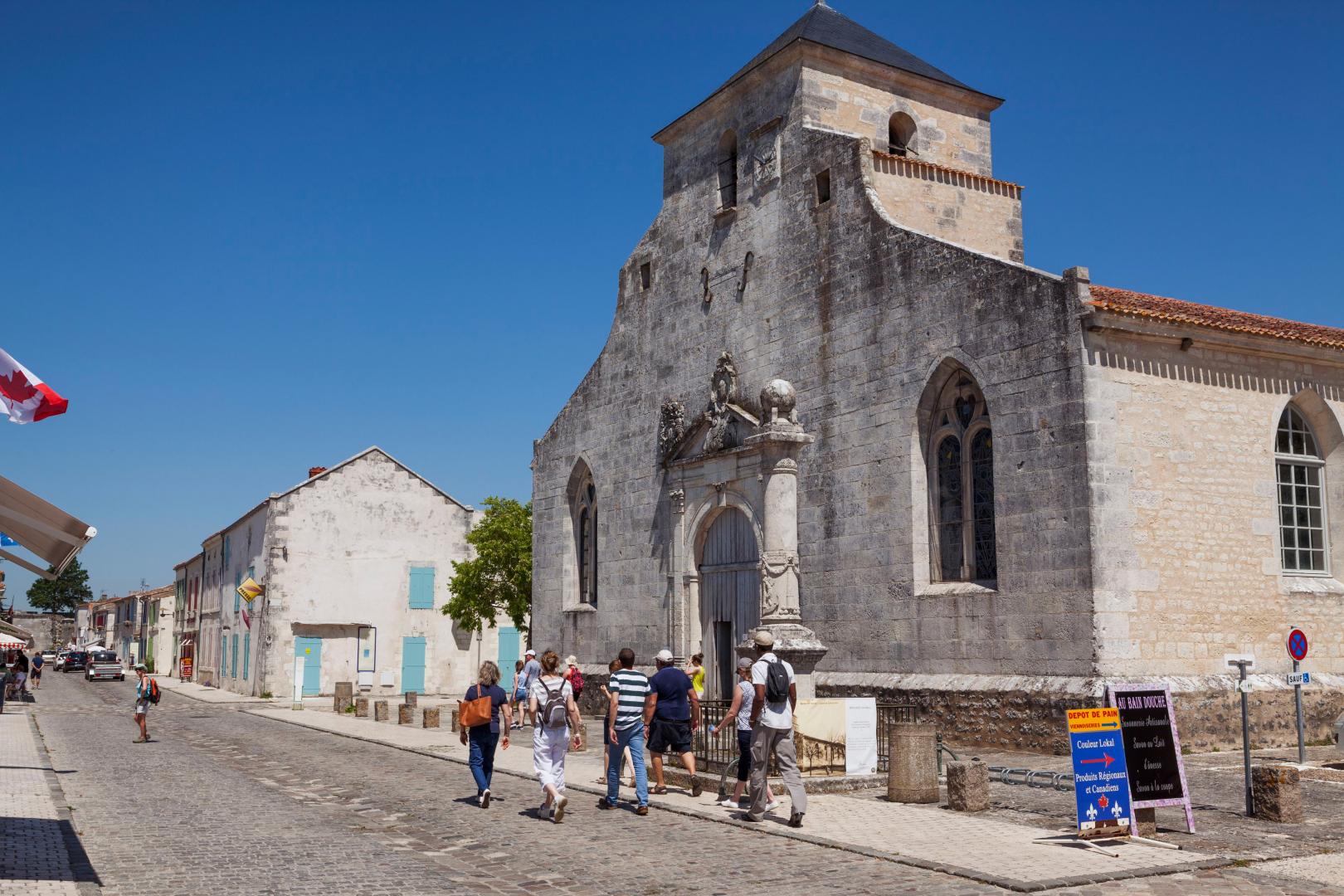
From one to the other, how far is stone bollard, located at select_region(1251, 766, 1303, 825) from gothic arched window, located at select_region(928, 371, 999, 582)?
5606mm

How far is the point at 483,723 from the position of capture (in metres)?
11.3

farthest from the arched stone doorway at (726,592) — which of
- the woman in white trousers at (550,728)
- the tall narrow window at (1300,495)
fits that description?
the woman in white trousers at (550,728)

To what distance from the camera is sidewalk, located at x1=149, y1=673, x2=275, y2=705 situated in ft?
110

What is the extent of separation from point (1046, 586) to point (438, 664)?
85.1 ft

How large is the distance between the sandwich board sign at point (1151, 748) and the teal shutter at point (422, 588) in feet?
98.1

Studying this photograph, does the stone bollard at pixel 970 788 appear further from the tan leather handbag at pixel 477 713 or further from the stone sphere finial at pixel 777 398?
the stone sphere finial at pixel 777 398

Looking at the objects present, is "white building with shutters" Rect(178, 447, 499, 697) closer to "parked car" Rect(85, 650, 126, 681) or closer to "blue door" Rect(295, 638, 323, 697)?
"blue door" Rect(295, 638, 323, 697)

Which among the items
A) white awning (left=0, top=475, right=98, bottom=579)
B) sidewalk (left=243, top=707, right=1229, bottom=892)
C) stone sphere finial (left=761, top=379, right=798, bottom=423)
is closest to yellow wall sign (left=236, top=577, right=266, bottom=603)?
stone sphere finial (left=761, top=379, right=798, bottom=423)

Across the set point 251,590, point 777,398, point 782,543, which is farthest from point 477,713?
point 251,590

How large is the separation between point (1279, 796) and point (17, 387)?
935 centimetres

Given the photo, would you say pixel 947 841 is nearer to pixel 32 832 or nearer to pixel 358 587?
pixel 32 832

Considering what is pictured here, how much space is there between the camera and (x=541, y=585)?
25.3m

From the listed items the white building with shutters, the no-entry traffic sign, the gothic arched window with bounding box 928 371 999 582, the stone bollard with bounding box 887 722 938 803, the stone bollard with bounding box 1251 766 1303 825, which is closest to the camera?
the stone bollard with bounding box 1251 766 1303 825

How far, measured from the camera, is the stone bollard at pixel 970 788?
1038 centimetres
